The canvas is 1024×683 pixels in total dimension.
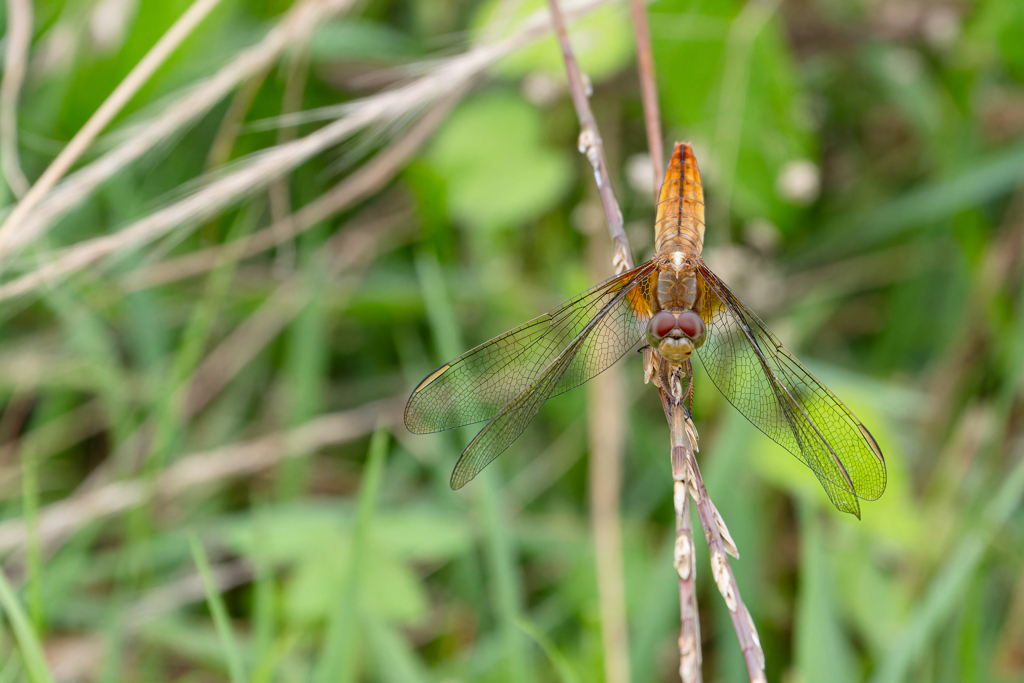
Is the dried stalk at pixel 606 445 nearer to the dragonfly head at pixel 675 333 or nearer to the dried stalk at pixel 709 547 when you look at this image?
the dragonfly head at pixel 675 333

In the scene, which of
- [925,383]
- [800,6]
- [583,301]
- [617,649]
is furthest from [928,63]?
[617,649]

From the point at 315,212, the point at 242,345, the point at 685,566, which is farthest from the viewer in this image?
the point at 242,345

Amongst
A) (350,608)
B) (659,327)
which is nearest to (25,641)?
(350,608)

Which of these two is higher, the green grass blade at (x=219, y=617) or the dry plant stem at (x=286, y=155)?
the dry plant stem at (x=286, y=155)

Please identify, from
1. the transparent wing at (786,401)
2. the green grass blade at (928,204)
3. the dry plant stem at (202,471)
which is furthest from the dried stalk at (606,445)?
the green grass blade at (928,204)

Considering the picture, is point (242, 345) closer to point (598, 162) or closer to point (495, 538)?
point (495, 538)

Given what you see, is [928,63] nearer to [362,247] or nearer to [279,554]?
[362,247]

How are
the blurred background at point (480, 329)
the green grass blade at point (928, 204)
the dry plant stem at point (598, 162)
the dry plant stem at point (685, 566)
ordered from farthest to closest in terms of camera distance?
the green grass blade at point (928, 204) → the blurred background at point (480, 329) → the dry plant stem at point (598, 162) → the dry plant stem at point (685, 566)

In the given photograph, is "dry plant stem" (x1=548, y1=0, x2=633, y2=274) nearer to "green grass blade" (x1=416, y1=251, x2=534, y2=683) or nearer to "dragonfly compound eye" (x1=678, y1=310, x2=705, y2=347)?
"dragonfly compound eye" (x1=678, y1=310, x2=705, y2=347)
